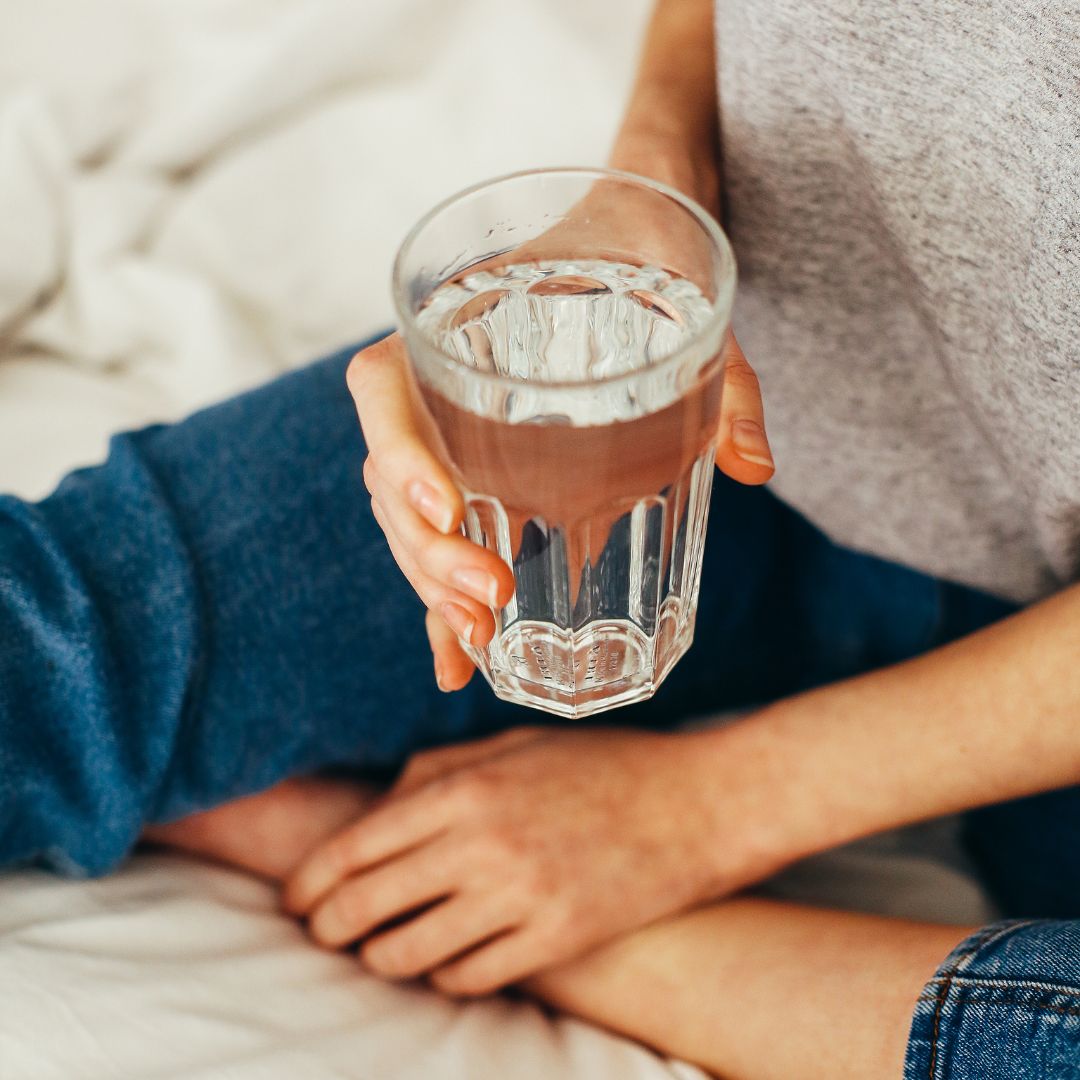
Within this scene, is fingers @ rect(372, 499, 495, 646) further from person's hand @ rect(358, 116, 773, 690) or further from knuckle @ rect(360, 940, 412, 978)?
knuckle @ rect(360, 940, 412, 978)

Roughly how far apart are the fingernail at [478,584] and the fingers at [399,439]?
0.07 ft

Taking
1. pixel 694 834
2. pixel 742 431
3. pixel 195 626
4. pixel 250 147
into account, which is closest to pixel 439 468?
pixel 742 431

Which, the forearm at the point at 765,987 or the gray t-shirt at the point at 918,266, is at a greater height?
the gray t-shirt at the point at 918,266

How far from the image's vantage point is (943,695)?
663 millimetres

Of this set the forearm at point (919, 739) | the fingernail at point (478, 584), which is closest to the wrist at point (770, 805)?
the forearm at point (919, 739)

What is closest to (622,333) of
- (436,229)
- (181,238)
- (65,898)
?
(436,229)

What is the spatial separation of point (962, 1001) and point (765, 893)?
304 millimetres

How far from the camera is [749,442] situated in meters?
0.48

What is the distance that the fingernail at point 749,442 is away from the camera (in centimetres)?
48

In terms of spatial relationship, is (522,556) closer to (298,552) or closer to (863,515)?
(298,552)

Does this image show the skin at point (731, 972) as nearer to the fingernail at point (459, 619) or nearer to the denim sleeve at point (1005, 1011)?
the denim sleeve at point (1005, 1011)

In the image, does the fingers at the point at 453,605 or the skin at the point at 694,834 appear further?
the skin at the point at 694,834

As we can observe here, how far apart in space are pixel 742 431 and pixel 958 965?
0.29m

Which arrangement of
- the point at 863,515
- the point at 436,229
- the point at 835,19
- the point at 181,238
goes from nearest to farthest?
the point at 436,229 → the point at 835,19 → the point at 863,515 → the point at 181,238
